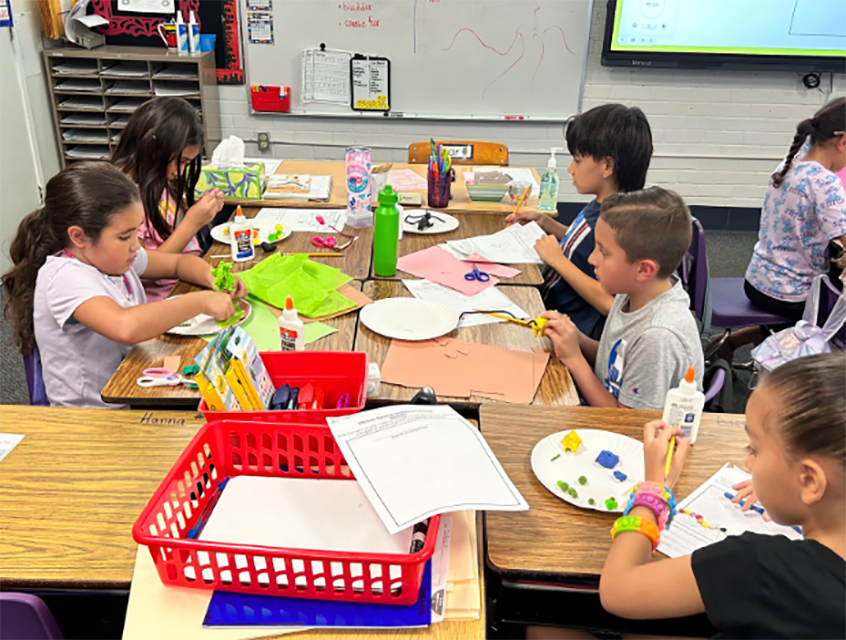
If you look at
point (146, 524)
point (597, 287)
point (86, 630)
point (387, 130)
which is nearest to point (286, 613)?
point (146, 524)

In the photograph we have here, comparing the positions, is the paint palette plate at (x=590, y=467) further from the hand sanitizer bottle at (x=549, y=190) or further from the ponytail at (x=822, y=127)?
the ponytail at (x=822, y=127)

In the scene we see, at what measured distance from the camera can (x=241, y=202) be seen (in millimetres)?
2627

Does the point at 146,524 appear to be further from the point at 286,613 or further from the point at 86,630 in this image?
the point at 86,630

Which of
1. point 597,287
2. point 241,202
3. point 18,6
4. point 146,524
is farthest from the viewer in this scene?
point 18,6

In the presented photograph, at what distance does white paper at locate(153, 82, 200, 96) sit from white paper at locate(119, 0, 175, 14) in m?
0.41

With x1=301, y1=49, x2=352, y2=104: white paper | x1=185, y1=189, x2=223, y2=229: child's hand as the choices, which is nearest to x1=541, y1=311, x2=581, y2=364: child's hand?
x1=185, y1=189, x2=223, y2=229: child's hand

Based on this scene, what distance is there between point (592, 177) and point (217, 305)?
126cm

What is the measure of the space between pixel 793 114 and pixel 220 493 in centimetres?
448

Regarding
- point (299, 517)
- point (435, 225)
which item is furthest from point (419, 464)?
point (435, 225)

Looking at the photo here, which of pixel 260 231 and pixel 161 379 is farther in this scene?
pixel 260 231

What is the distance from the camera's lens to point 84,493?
1.17 meters

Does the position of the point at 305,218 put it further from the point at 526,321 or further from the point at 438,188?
the point at 526,321

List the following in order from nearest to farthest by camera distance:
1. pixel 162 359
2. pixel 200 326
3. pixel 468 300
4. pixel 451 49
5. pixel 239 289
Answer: pixel 162 359
pixel 200 326
pixel 239 289
pixel 468 300
pixel 451 49

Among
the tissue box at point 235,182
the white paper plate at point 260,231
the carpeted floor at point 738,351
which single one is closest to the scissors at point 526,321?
the white paper plate at point 260,231
